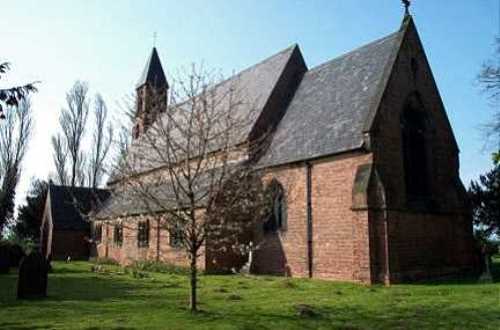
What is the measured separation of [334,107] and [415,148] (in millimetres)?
4400

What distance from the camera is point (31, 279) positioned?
14539mm

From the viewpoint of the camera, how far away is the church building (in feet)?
60.9

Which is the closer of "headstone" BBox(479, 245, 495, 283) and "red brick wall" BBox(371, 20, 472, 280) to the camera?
"headstone" BBox(479, 245, 495, 283)

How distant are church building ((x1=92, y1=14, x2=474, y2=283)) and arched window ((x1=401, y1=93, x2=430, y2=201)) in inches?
2.0

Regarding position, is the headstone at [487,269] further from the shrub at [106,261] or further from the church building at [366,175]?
the shrub at [106,261]

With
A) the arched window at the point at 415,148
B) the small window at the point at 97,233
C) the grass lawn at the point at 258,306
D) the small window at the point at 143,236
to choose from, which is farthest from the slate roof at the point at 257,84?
the small window at the point at 97,233

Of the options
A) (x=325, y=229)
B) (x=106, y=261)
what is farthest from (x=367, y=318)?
(x=106, y=261)

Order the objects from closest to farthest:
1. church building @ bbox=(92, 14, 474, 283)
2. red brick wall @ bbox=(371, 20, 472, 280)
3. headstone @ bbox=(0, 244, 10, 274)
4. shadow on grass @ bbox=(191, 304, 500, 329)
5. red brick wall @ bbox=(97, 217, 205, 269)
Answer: shadow on grass @ bbox=(191, 304, 500, 329) → church building @ bbox=(92, 14, 474, 283) → red brick wall @ bbox=(371, 20, 472, 280) → headstone @ bbox=(0, 244, 10, 274) → red brick wall @ bbox=(97, 217, 205, 269)

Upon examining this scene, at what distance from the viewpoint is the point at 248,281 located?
19.7 m

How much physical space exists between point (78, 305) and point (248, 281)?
834cm

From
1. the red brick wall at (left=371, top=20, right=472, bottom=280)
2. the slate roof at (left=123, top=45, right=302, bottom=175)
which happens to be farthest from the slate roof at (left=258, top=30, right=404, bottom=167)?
the slate roof at (left=123, top=45, right=302, bottom=175)

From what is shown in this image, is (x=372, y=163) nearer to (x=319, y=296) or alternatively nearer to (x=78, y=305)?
(x=319, y=296)

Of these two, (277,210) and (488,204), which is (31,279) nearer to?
(277,210)

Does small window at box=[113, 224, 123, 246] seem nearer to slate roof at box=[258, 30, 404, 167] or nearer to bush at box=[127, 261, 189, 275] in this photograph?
bush at box=[127, 261, 189, 275]
